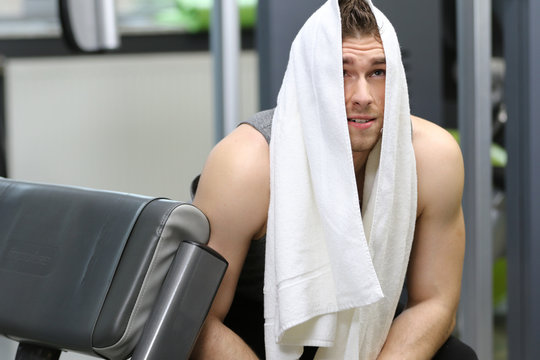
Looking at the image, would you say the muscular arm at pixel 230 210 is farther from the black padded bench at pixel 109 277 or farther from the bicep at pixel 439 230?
the bicep at pixel 439 230

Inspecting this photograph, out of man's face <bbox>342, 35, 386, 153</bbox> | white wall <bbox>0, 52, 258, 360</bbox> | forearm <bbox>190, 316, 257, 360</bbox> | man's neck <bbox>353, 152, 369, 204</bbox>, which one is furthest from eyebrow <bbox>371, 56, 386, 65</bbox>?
white wall <bbox>0, 52, 258, 360</bbox>

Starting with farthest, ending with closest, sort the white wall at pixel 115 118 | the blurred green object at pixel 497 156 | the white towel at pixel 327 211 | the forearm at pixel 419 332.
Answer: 1. the blurred green object at pixel 497 156
2. the white wall at pixel 115 118
3. the forearm at pixel 419 332
4. the white towel at pixel 327 211

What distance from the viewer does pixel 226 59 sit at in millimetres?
2154

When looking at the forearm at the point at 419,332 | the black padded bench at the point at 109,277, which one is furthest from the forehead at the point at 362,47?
the forearm at the point at 419,332

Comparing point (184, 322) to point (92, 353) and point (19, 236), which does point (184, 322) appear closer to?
point (92, 353)

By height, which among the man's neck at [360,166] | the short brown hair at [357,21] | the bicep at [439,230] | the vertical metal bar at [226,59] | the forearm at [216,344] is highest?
the short brown hair at [357,21]

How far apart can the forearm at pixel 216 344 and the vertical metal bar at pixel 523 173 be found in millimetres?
1228

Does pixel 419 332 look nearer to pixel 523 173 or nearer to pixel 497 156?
pixel 523 173

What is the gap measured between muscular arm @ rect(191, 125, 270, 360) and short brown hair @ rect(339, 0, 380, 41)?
0.23 m

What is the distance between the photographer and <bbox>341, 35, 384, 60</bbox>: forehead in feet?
4.08

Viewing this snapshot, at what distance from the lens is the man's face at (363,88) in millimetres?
1240

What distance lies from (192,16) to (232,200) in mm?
1527

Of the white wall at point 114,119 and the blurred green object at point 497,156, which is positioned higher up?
the white wall at point 114,119

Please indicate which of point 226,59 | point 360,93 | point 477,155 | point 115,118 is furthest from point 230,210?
point 115,118
